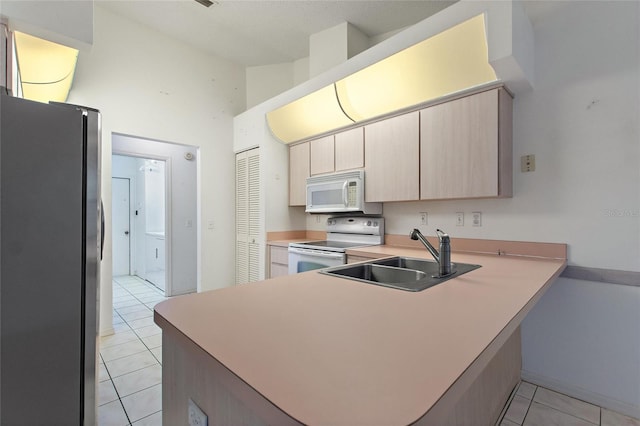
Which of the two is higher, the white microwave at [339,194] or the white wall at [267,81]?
the white wall at [267,81]

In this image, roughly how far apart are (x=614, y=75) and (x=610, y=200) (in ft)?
2.47

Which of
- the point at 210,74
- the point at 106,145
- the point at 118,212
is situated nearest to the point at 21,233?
the point at 106,145

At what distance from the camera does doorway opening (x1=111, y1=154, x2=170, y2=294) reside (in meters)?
5.28

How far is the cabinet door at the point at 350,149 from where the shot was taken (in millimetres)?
2920

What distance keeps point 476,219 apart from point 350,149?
131cm

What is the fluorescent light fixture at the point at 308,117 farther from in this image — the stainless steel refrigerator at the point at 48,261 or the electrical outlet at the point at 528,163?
the stainless steel refrigerator at the point at 48,261

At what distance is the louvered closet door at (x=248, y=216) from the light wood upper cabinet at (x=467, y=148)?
204 cm

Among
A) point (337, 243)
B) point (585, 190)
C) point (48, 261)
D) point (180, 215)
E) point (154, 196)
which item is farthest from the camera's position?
point (154, 196)

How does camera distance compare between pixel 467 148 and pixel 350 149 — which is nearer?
pixel 467 148

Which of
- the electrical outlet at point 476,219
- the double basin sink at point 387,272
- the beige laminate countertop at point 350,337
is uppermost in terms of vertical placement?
the electrical outlet at point 476,219

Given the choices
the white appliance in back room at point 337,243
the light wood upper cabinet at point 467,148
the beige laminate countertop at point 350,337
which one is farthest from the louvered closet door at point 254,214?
the beige laminate countertop at point 350,337

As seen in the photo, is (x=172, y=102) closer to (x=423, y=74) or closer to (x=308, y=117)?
(x=308, y=117)

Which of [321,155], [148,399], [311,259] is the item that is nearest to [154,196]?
[321,155]

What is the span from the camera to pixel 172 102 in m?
3.48
